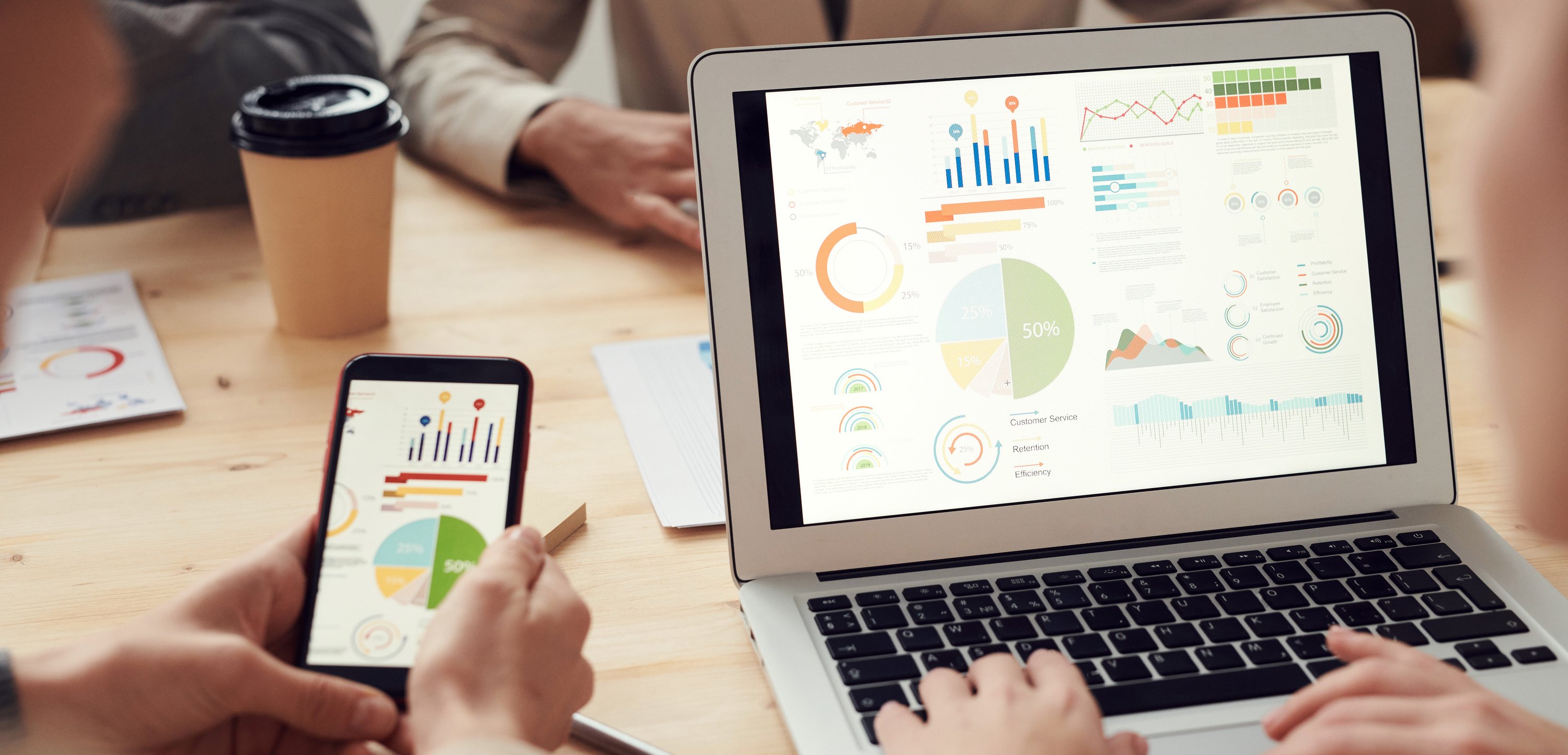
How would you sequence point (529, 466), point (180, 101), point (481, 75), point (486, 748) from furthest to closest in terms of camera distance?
1. point (481, 75)
2. point (180, 101)
3. point (529, 466)
4. point (486, 748)

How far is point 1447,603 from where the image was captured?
586 millimetres

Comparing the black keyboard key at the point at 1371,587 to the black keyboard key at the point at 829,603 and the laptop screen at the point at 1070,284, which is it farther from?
the black keyboard key at the point at 829,603

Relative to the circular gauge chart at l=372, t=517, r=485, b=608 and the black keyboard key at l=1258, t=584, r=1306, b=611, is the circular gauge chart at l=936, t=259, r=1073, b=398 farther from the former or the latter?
the circular gauge chart at l=372, t=517, r=485, b=608

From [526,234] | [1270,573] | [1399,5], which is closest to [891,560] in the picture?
[1270,573]

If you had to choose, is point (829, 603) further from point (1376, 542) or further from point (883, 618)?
point (1376, 542)

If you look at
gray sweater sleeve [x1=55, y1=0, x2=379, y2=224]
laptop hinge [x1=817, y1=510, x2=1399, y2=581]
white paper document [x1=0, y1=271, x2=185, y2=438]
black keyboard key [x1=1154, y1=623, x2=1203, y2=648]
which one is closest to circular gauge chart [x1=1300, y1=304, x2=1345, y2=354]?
laptop hinge [x1=817, y1=510, x2=1399, y2=581]

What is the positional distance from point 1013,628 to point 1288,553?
19 cm

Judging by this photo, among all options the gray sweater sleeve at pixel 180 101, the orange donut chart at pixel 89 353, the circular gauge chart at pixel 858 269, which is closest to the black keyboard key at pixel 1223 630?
the circular gauge chart at pixel 858 269

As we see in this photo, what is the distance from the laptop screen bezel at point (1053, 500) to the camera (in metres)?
0.61

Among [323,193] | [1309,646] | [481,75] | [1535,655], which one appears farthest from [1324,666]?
[481,75]

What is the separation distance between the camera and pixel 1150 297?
0.65 metres

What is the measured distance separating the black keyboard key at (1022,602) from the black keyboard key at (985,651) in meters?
0.03

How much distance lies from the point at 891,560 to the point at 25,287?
86 centimetres

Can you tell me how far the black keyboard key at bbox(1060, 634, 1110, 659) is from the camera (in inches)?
21.5
